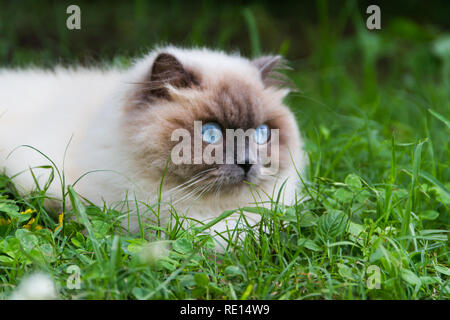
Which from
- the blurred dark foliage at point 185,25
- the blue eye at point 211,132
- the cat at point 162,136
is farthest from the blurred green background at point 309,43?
the blue eye at point 211,132

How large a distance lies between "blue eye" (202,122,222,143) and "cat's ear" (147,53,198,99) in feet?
0.74

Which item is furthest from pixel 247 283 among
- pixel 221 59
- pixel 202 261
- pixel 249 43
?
pixel 249 43

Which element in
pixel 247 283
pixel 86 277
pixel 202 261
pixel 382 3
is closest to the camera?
pixel 86 277

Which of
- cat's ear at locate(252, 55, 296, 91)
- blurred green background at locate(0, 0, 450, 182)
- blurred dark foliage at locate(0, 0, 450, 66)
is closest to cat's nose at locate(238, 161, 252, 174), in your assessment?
cat's ear at locate(252, 55, 296, 91)

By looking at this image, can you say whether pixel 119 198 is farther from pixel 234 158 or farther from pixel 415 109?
pixel 415 109

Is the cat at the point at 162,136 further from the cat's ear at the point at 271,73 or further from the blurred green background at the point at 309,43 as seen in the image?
the blurred green background at the point at 309,43

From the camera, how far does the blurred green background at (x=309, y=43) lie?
4062 millimetres

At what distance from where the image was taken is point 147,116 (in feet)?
7.19

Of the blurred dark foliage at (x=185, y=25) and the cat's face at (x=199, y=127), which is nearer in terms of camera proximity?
the cat's face at (x=199, y=127)

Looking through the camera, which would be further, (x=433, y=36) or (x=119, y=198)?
(x=433, y=36)

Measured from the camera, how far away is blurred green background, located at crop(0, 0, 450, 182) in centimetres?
406

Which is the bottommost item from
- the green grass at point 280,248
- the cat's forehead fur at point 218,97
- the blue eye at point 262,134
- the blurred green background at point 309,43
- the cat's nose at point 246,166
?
the green grass at point 280,248

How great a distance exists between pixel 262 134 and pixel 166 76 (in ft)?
1.77

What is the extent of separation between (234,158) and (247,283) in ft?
1.96
